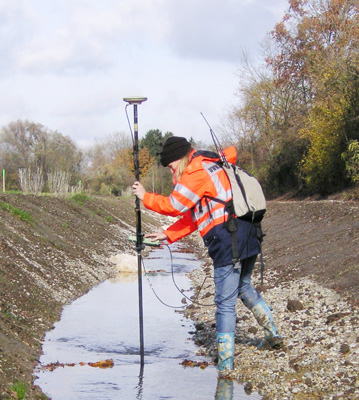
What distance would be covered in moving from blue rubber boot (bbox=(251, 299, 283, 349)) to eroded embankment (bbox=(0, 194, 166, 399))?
8.87 feet

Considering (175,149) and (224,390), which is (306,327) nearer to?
(224,390)

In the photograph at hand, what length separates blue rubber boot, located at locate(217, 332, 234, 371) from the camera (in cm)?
752

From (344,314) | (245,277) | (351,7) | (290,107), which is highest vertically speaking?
(351,7)

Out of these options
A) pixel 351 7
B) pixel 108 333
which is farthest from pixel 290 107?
pixel 108 333

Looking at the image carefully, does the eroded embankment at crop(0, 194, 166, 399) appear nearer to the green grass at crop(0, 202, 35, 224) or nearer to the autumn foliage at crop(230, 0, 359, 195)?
the green grass at crop(0, 202, 35, 224)

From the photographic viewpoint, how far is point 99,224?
87.6 feet

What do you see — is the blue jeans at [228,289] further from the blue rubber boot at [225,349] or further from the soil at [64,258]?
the soil at [64,258]

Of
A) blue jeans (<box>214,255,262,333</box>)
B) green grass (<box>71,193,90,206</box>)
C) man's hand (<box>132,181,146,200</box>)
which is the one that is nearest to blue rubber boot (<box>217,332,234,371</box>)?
blue jeans (<box>214,255,262,333</box>)

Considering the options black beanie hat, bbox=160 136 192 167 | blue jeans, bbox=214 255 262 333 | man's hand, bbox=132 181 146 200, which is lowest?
blue jeans, bbox=214 255 262 333

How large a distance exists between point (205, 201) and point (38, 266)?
7378 mm

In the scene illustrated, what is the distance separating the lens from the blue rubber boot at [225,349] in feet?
24.7

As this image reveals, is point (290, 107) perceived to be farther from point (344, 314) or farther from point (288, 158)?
point (344, 314)

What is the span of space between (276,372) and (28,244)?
28.7ft

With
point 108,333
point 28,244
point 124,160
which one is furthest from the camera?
point 124,160
